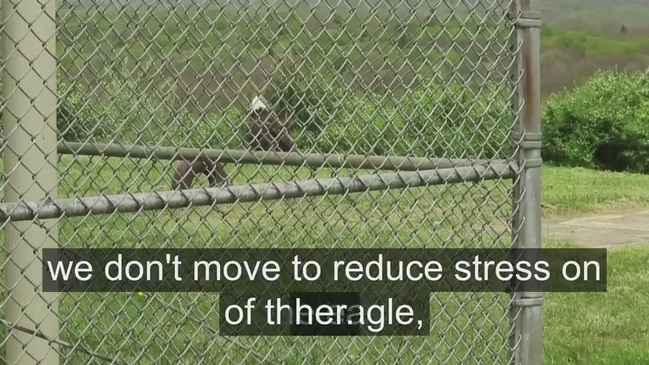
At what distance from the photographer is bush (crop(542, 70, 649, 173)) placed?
1672cm

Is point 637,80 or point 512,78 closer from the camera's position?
point 512,78

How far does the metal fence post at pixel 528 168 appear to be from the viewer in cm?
396

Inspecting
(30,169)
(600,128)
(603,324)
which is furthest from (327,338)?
(600,128)

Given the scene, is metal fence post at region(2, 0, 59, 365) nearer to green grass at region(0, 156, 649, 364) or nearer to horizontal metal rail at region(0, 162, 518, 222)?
green grass at region(0, 156, 649, 364)

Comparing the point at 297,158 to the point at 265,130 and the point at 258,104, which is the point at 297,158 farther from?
the point at 265,130

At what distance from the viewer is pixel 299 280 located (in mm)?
5953

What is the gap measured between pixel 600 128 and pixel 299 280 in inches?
469

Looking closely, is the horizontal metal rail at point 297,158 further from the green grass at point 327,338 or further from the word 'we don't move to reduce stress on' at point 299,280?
the word 'we don't move to reduce stress on' at point 299,280

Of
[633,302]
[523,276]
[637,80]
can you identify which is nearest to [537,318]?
[523,276]

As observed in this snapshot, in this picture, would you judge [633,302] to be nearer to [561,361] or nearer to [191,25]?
[561,361]

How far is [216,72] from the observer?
5.11 meters

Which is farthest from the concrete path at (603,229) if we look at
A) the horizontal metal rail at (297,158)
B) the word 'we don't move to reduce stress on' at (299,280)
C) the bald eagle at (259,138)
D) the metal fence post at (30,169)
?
the metal fence post at (30,169)

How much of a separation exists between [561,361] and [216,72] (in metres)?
2.18

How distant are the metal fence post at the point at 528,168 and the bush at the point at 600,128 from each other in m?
13.0
